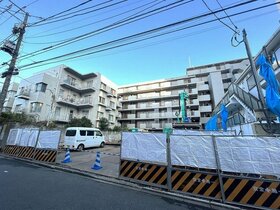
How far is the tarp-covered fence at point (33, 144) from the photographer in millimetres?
8141

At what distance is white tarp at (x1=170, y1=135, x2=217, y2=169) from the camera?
13.4 feet

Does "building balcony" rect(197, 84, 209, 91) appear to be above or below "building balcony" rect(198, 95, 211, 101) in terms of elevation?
above

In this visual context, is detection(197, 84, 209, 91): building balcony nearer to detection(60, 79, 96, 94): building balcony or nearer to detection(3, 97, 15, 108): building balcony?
detection(60, 79, 96, 94): building balcony

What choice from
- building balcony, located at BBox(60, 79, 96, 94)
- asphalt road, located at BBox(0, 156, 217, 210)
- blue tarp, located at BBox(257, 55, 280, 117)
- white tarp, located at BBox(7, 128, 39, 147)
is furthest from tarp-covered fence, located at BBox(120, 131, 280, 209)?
building balcony, located at BBox(60, 79, 96, 94)

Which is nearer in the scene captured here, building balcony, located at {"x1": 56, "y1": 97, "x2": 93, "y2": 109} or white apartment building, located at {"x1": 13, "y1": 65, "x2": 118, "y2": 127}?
white apartment building, located at {"x1": 13, "y1": 65, "x2": 118, "y2": 127}

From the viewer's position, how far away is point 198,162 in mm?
4156

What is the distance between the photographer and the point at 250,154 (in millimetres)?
3604

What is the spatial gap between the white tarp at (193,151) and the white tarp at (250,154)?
0.26 m

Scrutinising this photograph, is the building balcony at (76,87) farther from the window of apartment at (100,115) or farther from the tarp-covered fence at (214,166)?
the tarp-covered fence at (214,166)

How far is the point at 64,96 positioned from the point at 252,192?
27.3 meters

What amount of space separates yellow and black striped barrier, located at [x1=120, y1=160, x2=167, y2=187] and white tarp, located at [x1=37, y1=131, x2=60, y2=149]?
4735 mm

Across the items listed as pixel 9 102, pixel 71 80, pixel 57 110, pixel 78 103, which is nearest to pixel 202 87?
pixel 78 103

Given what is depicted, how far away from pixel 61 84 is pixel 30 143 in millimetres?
17715

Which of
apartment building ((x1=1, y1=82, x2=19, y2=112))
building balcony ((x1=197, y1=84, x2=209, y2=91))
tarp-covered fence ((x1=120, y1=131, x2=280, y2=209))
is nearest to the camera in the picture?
tarp-covered fence ((x1=120, y1=131, x2=280, y2=209))
